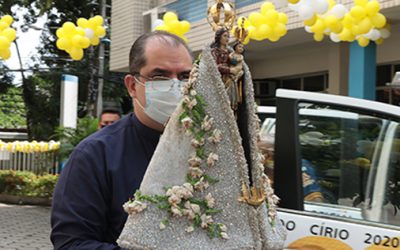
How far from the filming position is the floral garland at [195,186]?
141 centimetres

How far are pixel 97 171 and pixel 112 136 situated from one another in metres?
0.16

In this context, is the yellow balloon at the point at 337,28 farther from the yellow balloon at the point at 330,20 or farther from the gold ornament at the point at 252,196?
the gold ornament at the point at 252,196

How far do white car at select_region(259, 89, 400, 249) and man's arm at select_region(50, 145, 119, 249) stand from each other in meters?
1.59

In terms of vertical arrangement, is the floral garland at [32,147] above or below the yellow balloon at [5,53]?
below

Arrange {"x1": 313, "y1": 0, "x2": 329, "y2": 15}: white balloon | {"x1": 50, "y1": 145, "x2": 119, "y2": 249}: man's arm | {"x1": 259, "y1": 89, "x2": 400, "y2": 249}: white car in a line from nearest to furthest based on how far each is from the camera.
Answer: {"x1": 50, "y1": 145, "x2": 119, "y2": 249}: man's arm → {"x1": 259, "y1": 89, "x2": 400, "y2": 249}: white car → {"x1": 313, "y1": 0, "x2": 329, "y2": 15}: white balloon

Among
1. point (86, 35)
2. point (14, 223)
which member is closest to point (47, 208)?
point (14, 223)

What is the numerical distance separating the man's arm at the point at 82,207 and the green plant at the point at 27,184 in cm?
1155

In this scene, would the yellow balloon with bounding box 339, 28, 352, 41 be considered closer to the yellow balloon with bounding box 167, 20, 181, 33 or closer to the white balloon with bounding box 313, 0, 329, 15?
the white balloon with bounding box 313, 0, 329, 15

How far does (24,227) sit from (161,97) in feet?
28.9

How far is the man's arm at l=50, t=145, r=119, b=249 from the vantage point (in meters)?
1.58

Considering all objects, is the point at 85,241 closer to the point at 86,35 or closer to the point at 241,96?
the point at 241,96

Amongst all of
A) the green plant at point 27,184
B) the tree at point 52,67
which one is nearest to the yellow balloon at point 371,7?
the green plant at point 27,184

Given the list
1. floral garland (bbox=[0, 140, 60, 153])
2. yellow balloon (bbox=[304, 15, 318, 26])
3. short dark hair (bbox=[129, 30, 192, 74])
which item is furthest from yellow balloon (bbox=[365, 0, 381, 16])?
floral garland (bbox=[0, 140, 60, 153])

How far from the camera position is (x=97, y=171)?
1638 millimetres
